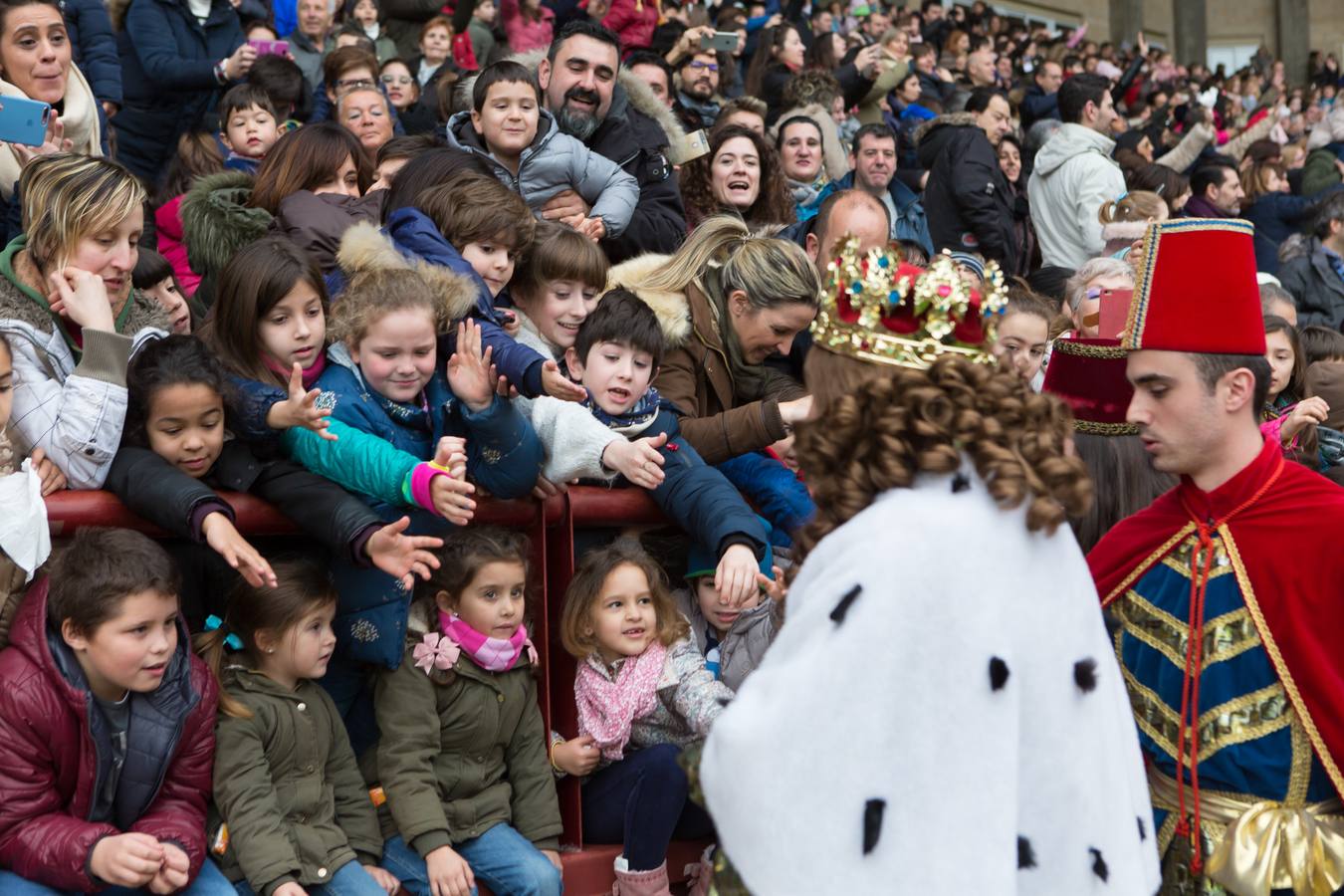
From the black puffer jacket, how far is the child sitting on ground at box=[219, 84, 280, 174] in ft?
16.6

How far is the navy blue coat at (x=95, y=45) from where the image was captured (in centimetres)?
903

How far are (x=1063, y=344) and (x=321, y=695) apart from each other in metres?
2.41

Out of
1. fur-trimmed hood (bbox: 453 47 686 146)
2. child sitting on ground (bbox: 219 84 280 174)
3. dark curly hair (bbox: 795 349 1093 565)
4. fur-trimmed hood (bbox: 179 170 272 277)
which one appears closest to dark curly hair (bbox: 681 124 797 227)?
fur-trimmed hood (bbox: 453 47 686 146)

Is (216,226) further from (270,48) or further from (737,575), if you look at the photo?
(270,48)

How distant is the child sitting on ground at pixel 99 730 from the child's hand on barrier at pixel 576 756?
3.61ft

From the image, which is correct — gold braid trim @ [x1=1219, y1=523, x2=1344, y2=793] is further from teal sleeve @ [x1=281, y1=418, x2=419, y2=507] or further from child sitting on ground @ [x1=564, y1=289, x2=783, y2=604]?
teal sleeve @ [x1=281, y1=418, x2=419, y2=507]

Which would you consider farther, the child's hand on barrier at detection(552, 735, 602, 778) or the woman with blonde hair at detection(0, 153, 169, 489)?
the child's hand on barrier at detection(552, 735, 602, 778)

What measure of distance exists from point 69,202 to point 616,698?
221cm

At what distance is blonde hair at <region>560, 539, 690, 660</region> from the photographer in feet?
15.7

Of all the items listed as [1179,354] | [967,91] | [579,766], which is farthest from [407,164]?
[967,91]

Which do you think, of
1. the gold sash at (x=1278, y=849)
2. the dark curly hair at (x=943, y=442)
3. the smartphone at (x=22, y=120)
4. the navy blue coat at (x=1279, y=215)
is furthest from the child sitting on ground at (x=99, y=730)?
the navy blue coat at (x=1279, y=215)

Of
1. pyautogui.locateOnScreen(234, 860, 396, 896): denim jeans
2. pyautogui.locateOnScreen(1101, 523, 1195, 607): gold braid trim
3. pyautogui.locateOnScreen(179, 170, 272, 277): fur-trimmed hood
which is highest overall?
pyautogui.locateOnScreen(179, 170, 272, 277): fur-trimmed hood

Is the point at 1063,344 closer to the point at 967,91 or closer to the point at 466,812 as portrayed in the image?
the point at 466,812

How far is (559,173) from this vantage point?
23.9 ft
